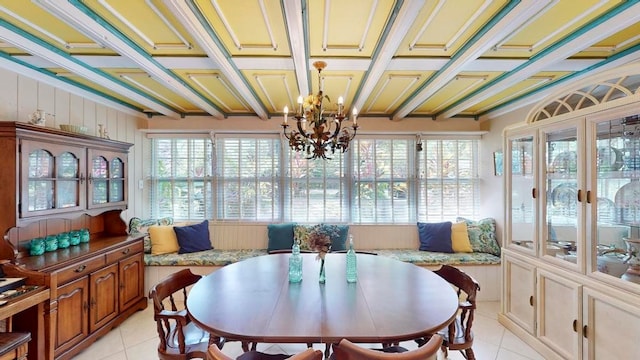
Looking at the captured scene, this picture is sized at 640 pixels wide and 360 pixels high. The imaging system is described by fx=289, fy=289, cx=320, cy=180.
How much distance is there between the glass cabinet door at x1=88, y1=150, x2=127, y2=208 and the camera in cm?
294

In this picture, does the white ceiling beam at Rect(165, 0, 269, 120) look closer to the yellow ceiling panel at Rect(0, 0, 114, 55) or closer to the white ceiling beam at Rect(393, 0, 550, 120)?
the yellow ceiling panel at Rect(0, 0, 114, 55)

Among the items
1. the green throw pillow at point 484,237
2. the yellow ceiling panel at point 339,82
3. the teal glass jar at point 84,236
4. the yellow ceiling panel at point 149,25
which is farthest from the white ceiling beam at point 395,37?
the teal glass jar at point 84,236

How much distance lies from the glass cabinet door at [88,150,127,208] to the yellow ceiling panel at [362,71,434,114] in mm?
3038

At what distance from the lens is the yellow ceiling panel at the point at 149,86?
273cm

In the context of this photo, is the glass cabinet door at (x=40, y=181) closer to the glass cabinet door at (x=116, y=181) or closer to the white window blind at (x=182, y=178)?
the glass cabinet door at (x=116, y=181)

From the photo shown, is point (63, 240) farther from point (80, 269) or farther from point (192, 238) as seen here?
point (192, 238)

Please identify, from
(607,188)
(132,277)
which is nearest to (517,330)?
(607,188)

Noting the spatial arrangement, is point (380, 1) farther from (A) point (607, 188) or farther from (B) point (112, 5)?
(A) point (607, 188)

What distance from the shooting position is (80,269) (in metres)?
2.46

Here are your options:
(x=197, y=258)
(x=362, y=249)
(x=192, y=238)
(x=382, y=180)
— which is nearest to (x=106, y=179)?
(x=192, y=238)

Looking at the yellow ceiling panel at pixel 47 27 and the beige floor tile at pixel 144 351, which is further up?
the yellow ceiling panel at pixel 47 27

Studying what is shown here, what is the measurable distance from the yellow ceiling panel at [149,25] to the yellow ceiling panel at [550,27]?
2269mm

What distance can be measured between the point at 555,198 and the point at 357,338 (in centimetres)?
228

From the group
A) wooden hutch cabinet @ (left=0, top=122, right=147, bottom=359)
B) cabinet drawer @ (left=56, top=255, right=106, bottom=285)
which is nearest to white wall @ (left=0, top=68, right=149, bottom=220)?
wooden hutch cabinet @ (left=0, top=122, right=147, bottom=359)
